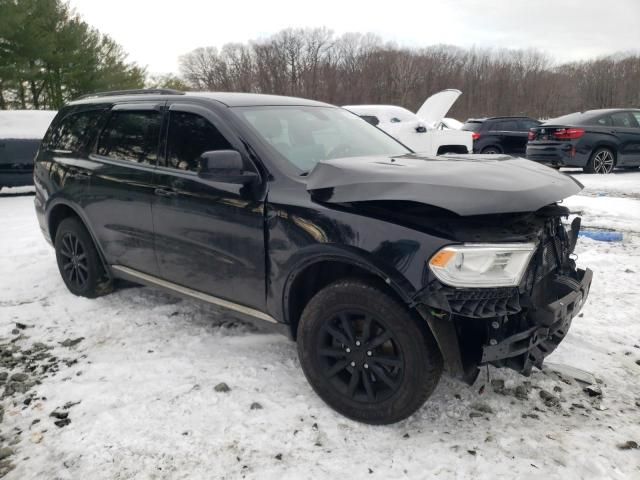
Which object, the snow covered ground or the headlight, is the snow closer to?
the snow covered ground

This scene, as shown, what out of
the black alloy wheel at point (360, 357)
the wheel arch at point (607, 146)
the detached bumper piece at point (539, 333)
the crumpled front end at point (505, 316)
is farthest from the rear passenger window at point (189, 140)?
the wheel arch at point (607, 146)

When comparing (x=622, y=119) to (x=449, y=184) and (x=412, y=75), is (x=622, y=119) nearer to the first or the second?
(x=449, y=184)

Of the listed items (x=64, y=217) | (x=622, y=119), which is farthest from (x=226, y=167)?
(x=622, y=119)

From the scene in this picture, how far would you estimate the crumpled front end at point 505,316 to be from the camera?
6.95 feet

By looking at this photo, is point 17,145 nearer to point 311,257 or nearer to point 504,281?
point 311,257

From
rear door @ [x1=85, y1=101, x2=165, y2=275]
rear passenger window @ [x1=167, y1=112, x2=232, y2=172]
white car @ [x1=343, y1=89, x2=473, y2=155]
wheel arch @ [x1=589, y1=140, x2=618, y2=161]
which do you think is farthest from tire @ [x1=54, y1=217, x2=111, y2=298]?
wheel arch @ [x1=589, y1=140, x2=618, y2=161]

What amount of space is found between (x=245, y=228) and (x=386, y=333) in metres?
1.04

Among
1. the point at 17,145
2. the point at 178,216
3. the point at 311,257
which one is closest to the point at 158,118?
the point at 178,216

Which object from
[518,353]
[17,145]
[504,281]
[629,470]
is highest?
[17,145]

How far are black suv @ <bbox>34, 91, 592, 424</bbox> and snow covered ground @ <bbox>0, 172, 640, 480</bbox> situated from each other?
26 cm

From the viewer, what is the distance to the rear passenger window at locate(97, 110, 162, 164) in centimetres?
345

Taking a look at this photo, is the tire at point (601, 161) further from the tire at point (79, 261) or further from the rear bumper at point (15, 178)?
the rear bumper at point (15, 178)

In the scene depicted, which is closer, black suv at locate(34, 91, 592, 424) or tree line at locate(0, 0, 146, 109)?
black suv at locate(34, 91, 592, 424)

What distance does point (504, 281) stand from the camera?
2141mm
